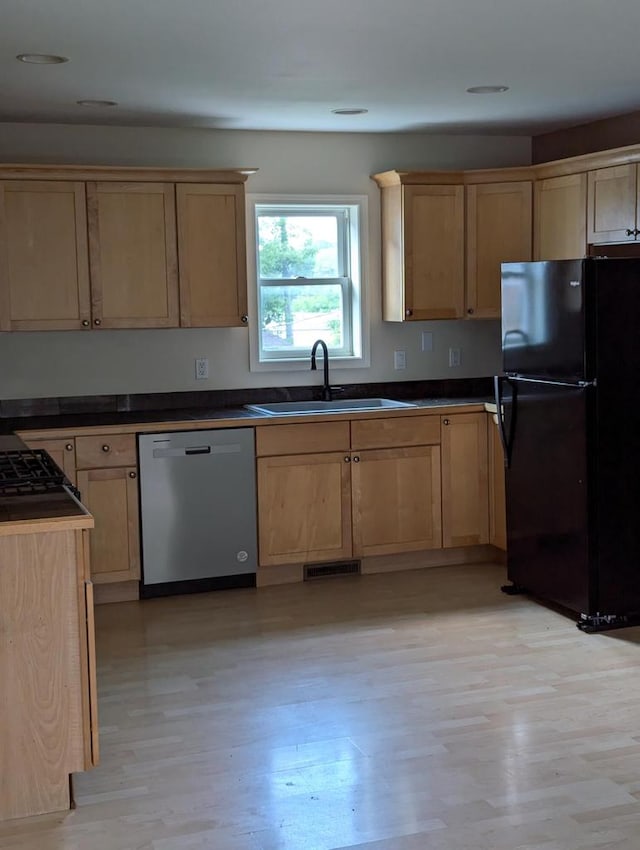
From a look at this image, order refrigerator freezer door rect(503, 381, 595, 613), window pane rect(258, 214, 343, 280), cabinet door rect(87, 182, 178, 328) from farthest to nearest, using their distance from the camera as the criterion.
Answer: window pane rect(258, 214, 343, 280), cabinet door rect(87, 182, 178, 328), refrigerator freezer door rect(503, 381, 595, 613)

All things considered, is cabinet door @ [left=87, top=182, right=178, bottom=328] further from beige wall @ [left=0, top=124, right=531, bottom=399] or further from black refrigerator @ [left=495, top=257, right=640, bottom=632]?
black refrigerator @ [left=495, top=257, right=640, bottom=632]

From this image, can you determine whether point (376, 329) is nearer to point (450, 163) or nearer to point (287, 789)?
point (450, 163)

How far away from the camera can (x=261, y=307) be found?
5.79 metres

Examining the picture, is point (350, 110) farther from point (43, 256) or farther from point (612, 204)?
point (43, 256)

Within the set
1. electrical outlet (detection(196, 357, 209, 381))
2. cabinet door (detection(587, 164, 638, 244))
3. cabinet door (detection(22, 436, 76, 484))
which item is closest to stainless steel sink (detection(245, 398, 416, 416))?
electrical outlet (detection(196, 357, 209, 381))

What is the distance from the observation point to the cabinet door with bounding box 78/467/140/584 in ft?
16.1

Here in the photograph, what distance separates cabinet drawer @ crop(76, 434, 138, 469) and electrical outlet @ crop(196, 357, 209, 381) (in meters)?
0.78

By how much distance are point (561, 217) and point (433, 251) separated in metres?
0.70

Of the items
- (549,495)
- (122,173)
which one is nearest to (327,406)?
(549,495)

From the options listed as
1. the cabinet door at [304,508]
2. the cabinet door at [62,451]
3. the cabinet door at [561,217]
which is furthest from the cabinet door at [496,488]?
the cabinet door at [62,451]

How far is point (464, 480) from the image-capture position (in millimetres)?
5539

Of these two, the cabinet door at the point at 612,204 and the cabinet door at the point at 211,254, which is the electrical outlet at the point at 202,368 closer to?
the cabinet door at the point at 211,254

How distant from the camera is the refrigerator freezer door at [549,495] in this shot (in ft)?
14.5

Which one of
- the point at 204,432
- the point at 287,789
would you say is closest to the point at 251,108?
the point at 204,432
